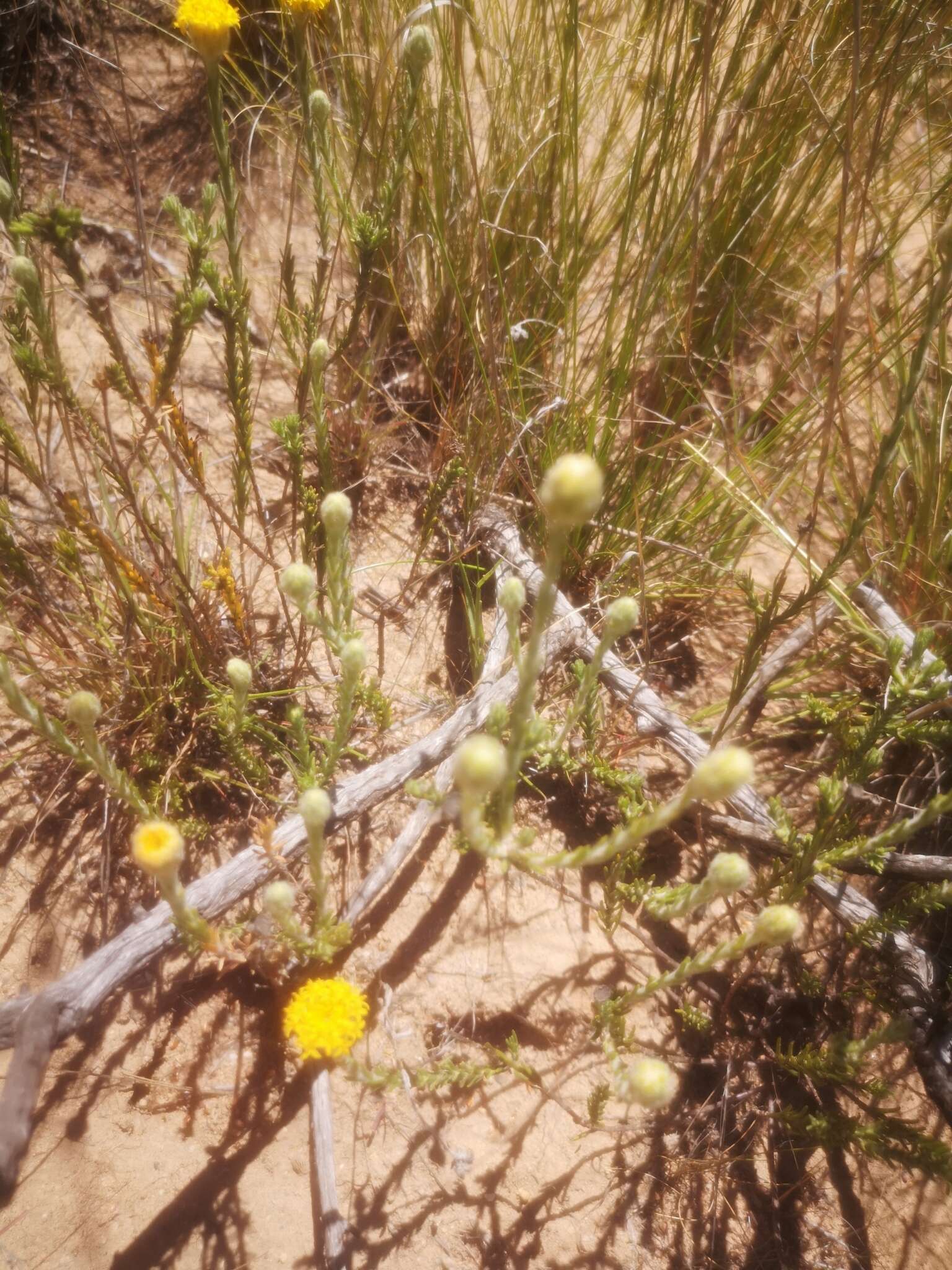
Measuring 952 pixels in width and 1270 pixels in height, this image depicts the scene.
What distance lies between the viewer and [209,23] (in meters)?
1.05

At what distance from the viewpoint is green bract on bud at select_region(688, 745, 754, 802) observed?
0.82 metres

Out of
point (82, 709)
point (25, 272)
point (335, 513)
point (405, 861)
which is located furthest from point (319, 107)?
point (405, 861)


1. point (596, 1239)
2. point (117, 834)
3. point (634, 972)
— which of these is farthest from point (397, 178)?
point (596, 1239)

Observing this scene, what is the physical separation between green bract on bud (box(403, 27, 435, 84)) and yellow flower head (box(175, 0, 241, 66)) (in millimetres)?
273

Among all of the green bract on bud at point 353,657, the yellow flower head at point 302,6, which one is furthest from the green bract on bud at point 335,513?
the yellow flower head at point 302,6

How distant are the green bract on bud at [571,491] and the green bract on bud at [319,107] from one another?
0.95 m

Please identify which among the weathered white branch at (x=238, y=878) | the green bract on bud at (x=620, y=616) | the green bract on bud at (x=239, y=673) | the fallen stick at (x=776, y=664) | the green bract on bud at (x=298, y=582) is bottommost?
the weathered white branch at (x=238, y=878)

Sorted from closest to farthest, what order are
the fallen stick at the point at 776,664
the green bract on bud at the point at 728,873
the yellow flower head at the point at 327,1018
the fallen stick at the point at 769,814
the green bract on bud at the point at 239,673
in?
the green bract on bud at the point at 728,873 → the yellow flower head at the point at 327,1018 → the green bract on bud at the point at 239,673 → the fallen stick at the point at 769,814 → the fallen stick at the point at 776,664

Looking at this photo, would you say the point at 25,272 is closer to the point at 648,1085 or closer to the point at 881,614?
the point at 648,1085

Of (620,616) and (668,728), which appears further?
(668,728)

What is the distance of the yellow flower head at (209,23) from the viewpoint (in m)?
1.04

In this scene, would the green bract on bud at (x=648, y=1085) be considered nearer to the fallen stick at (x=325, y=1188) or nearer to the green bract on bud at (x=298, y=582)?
the fallen stick at (x=325, y=1188)

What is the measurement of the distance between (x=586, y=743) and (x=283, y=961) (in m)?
0.77

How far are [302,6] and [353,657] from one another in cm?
110
